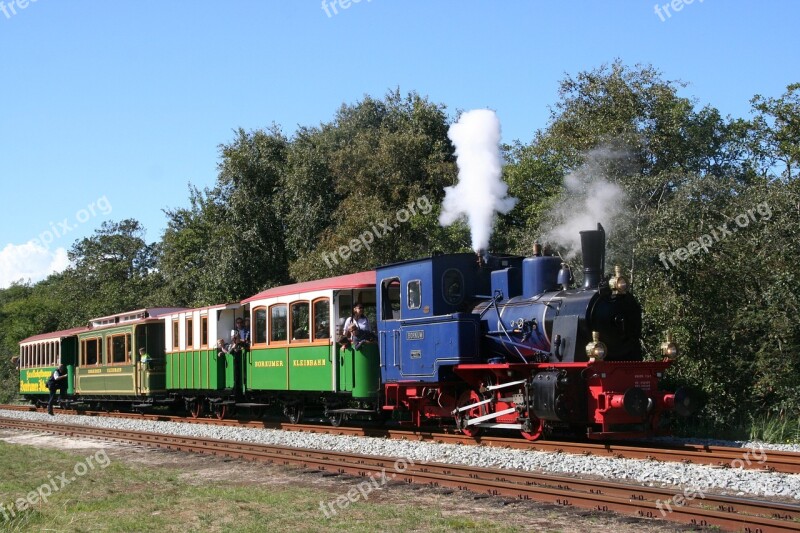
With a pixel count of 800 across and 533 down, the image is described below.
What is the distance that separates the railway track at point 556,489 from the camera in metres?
7.33

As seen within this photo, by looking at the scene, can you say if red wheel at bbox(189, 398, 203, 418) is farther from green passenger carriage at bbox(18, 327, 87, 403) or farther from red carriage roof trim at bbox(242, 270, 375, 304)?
green passenger carriage at bbox(18, 327, 87, 403)

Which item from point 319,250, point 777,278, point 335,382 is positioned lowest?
point 335,382

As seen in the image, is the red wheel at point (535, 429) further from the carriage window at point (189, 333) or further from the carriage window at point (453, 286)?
the carriage window at point (189, 333)

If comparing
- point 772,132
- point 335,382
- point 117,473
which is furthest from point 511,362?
point 772,132

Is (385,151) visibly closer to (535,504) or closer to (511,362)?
(511,362)

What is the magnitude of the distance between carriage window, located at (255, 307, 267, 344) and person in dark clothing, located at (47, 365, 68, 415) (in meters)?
12.3

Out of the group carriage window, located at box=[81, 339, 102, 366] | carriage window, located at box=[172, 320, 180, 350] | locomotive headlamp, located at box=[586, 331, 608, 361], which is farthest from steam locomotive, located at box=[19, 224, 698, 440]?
carriage window, located at box=[81, 339, 102, 366]

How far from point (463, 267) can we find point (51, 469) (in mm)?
7572

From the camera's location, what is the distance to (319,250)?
102 ft

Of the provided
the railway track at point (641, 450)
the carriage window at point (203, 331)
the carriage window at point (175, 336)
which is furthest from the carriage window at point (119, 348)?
the railway track at point (641, 450)

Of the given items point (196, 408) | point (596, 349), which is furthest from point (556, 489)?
point (196, 408)

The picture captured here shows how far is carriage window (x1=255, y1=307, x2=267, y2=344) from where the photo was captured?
19.0 m

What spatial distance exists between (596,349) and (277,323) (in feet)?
28.0

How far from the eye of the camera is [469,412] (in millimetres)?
14641
